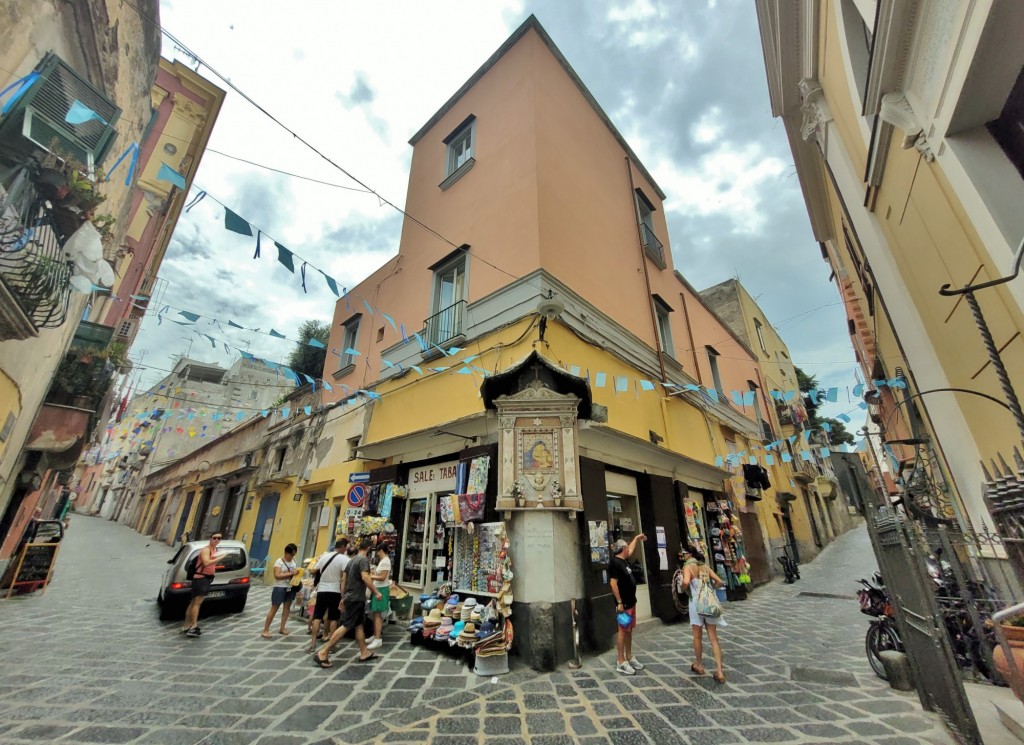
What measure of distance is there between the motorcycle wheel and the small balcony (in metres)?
10.00

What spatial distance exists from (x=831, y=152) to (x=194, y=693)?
1270 centimetres

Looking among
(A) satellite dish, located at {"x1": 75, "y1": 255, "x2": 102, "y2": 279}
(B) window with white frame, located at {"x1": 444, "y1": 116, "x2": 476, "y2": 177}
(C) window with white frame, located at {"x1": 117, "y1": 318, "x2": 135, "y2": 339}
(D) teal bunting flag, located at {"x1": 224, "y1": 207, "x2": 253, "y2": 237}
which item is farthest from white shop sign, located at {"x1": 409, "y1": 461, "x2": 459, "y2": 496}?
(C) window with white frame, located at {"x1": 117, "y1": 318, "x2": 135, "y2": 339}

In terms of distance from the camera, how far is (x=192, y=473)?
22938mm

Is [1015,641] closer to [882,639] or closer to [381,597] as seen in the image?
[882,639]

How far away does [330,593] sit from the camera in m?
6.33

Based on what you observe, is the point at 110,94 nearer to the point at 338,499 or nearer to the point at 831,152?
the point at 338,499

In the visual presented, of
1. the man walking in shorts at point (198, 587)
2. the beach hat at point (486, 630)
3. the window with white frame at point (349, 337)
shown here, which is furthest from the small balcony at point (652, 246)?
the man walking in shorts at point (198, 587)

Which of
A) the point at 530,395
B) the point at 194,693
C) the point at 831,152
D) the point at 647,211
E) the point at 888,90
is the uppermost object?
the point at 647,211

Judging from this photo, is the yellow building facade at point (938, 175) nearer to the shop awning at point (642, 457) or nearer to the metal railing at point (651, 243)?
the shop awning at point (642, 457)

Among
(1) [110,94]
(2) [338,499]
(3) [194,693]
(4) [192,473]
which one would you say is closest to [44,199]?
(1) [110,94]

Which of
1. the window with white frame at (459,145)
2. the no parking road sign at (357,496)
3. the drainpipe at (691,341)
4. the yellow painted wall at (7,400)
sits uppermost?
the window with white frame at (459,145)

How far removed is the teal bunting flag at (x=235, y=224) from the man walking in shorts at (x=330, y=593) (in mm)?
4745

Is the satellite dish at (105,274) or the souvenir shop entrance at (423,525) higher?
the satellite dish at (105,274)

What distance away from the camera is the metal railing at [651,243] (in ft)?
41.1
